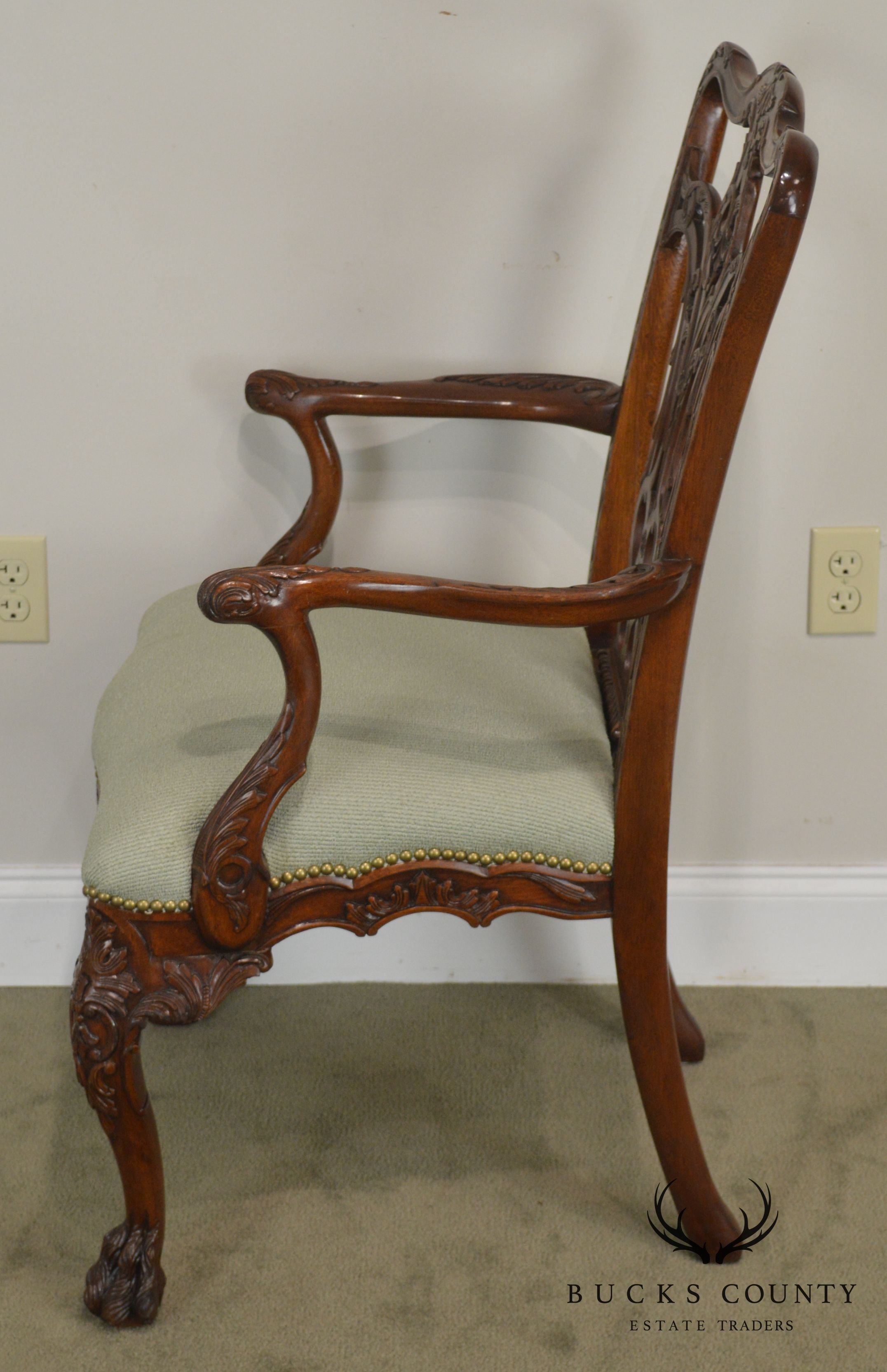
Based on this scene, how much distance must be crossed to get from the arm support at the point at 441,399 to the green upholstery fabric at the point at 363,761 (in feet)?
0.77

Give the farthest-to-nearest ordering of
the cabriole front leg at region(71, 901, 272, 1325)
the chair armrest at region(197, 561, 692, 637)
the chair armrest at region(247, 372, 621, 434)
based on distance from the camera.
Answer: the chair armrest at region(247, 372, 621, 434) < the cabriole front leg at region(71, 901, 272, 1325) < the chair armrest at region(197, 561, 692, 637)

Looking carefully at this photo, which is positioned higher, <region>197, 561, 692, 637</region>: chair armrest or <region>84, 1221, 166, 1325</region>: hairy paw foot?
<region>197, 561, 692, 637</region>: chair armrest

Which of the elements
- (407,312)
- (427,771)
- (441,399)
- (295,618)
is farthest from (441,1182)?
(407,312)

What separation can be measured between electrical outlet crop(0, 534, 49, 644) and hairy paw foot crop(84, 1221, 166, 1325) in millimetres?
726

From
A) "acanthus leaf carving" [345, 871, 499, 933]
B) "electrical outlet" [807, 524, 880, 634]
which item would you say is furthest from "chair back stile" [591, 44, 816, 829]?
"electrical outlet" [807, 524, 880, 634]

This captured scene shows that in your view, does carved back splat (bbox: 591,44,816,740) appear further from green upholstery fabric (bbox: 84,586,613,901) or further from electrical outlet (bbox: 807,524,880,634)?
electrical outlet (bbox: 807,524,880,634)

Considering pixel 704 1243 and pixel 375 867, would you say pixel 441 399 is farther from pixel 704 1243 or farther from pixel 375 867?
pixel 704 1243

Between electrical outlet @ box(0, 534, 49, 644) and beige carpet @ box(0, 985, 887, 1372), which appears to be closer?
beige carpet @ box(0, 985, 887, 1372)

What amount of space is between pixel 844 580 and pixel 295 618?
0.84 meters

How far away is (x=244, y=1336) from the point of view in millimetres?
1015

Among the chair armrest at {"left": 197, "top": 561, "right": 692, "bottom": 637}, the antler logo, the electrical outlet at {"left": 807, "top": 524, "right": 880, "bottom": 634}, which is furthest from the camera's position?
the electrical outlet at {"left": 807, "top": 524, "right": 880, "bottom": 634}

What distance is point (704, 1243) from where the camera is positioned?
109 cm

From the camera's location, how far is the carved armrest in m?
0.84

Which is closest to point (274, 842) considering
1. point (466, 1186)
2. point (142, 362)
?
point (466, 1186)
